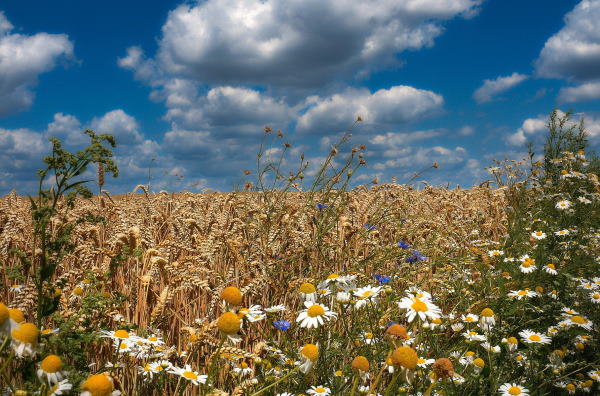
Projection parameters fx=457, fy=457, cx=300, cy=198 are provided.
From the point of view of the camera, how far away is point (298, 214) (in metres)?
4.13

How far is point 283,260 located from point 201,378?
156 cm

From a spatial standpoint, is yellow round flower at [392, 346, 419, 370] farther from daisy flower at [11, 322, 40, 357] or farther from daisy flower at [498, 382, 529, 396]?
daisy flower at [498, 382, 529, 396]

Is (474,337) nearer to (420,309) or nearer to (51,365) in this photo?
(420,309)

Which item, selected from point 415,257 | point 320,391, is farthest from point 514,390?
point 415,257

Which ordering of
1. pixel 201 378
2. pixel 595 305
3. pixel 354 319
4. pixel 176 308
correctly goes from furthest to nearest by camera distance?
1. pixel 595 305
2. pixel 176 308
3. pixel 354 319
4. pixel 201 378

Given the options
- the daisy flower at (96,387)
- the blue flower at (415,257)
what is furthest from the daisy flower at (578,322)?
the daisy flower at (96,387)

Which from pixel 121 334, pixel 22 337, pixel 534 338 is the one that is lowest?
pixel 534 338

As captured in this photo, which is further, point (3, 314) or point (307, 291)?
point (307, 291)

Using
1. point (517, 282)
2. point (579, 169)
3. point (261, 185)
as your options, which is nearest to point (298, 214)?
point (261, 185)

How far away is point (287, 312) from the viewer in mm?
2973

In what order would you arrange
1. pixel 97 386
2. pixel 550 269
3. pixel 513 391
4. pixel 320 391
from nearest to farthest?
pixel 97 386 < pixel 320 391 < pixel 513 391 < pixel 550 269

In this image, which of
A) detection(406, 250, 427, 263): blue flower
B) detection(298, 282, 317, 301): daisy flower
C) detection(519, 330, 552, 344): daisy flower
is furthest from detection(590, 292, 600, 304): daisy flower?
detection(298, 282, 317, 301): daisy flower

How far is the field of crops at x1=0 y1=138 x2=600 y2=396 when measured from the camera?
1.61m

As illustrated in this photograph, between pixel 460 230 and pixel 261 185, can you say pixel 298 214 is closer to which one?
pixel 261 185
